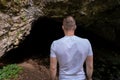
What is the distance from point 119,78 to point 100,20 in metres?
1.65

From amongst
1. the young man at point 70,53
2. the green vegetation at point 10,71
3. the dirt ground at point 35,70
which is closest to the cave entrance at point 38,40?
the dirt ground at point 35,70

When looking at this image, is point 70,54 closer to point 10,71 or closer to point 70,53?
point 70,53

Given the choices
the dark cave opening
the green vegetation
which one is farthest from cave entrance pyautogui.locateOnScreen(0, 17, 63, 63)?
the green vegetation

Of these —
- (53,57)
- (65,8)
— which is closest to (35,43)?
(65,8)

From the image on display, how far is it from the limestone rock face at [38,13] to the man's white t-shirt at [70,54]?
3.52 metres

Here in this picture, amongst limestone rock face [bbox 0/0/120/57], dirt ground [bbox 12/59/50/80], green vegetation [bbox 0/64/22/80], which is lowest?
dirt ground [bbox 12/59/50/80]

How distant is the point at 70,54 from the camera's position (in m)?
4.58

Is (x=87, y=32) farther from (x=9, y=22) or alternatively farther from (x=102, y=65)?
(x=9, y=22)

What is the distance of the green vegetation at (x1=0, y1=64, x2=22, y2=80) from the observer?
812 centimetres

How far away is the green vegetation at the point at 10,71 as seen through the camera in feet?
26.6

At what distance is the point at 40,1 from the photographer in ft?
27.7

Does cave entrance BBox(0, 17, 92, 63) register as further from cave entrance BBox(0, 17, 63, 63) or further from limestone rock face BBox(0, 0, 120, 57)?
limestone rock face BBox(0, 0, 120, 57)

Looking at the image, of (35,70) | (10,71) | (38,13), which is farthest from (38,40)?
(10,71)

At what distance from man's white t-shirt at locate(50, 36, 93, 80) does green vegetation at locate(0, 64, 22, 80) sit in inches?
145
